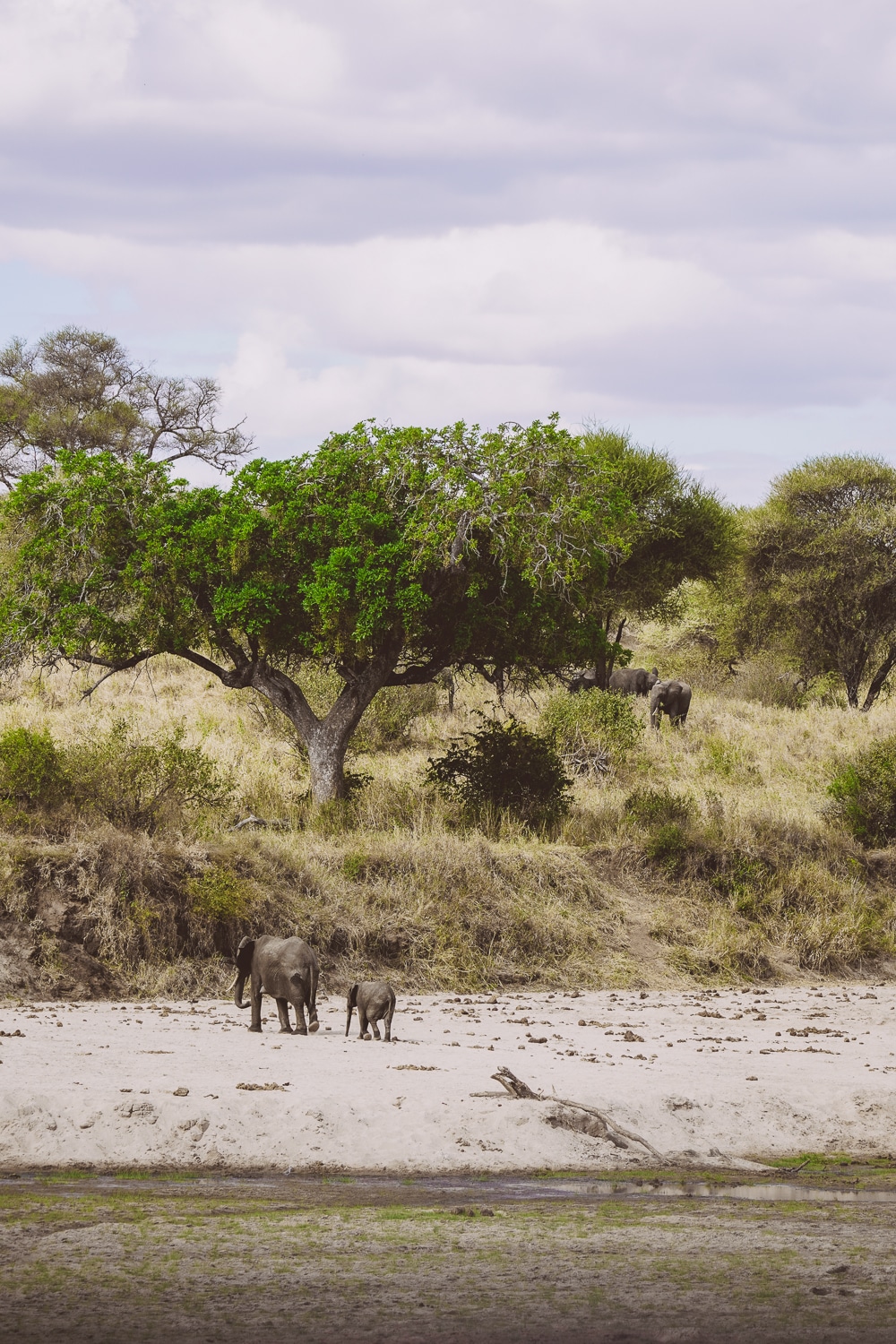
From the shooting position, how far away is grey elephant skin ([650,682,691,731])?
2762cm

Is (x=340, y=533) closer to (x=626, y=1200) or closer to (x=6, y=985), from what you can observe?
(x=6, y=985)

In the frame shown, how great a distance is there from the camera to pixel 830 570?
3366cm

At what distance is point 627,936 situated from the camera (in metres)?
16.2

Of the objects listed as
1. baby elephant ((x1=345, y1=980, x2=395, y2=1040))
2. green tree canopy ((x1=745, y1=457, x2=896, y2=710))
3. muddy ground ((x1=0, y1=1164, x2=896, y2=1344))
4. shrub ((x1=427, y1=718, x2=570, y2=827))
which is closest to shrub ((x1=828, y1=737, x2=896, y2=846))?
shrub ((x1=427, y1=718, x2=570, y2=827))

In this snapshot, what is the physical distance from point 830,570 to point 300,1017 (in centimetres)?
2616

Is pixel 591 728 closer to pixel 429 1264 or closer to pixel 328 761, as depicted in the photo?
pixel 328 761

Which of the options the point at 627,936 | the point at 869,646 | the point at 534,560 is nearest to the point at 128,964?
the point at 627,936

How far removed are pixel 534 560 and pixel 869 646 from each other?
63.1 feet

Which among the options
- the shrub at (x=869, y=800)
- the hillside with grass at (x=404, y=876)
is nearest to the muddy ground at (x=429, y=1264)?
the hillside with grass at (x=404, y=876)

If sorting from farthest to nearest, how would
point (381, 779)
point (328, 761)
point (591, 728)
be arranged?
1. point (591, 728)
2. point (381, 779)
3. point (328, 761)

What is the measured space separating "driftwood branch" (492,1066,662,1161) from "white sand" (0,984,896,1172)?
96mm

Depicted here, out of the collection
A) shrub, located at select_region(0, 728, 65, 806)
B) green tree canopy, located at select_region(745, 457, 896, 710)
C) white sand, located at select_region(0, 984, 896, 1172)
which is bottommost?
white sand, located at select_region(0, 984, 896, 1172)

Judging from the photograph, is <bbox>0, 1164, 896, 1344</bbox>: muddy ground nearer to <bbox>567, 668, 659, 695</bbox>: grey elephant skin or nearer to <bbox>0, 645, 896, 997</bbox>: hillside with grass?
<bbox>0, 645, 896, 997</bbox>: hillside with grass

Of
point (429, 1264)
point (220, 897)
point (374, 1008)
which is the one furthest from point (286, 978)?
point (429, 1264)
